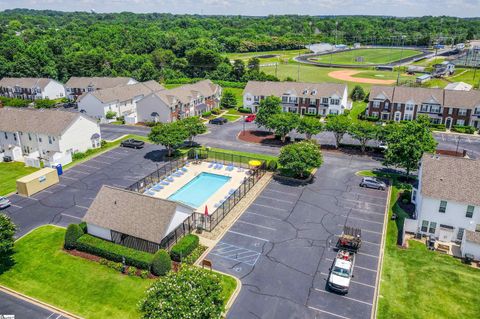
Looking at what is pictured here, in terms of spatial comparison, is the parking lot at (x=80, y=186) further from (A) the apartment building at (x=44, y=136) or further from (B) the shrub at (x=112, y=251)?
(B) the shrub at (x=112, y=251)

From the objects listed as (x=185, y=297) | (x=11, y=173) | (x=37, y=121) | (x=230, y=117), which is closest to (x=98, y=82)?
(x=230, y=117)

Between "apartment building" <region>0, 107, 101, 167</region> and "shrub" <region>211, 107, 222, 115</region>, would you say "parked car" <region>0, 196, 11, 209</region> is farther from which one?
"shrub" <region>211, 107, 222, 115</region>

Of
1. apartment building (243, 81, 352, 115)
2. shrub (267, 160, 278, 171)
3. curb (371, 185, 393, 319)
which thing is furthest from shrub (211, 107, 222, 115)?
curb (371, 185, 393, 319)

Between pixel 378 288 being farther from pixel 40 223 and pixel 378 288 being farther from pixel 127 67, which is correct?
pixel 127 67

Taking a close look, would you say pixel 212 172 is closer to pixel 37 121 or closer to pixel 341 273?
pixel 341 273

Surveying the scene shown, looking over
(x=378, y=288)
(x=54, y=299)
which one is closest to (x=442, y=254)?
(x=378, y=288)

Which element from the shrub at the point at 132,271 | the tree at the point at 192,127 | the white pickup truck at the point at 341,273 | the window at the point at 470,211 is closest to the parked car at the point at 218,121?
the tree at the point at 192,127
